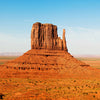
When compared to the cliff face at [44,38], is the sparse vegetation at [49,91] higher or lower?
lower

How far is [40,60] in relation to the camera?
69.6m

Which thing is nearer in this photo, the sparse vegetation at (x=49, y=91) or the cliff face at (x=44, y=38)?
the sparse vegetation at (x=49, y=91)

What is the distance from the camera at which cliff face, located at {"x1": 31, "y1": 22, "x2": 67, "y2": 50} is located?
252ft

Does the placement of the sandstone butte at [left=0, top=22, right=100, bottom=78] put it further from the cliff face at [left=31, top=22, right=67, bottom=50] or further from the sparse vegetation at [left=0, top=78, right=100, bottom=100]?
→ the sparse vegetation at [left=0, top=78, right=100, bottom=100]

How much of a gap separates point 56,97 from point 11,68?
3459 cm

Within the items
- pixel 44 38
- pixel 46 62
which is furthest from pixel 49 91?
pixel 44 38

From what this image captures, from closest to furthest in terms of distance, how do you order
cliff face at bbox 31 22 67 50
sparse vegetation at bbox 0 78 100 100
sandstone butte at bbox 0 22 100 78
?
sparse vegetation at bbox 0 78 100 100
sandstone butte at bbox 0 22 100 78
cliff face at bbox 31 22 67 50

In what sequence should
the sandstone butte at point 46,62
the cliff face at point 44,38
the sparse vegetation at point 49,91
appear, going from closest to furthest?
the sparse vegetation at point 49,91 < the sandstone butte at point 46,62 < the cliff face at point 44,38

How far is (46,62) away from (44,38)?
13.5 m

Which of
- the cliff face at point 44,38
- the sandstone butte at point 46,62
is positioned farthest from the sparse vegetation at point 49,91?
the cliff face at point 44,38

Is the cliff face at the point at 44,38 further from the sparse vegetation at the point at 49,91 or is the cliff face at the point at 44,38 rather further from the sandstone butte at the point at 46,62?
the sparse vegetation at the point at 49,91

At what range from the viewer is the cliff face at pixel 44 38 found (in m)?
76.8

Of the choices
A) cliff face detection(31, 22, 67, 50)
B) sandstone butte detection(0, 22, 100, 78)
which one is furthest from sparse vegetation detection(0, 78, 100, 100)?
cliff face detection(31, 22, 67, 50)

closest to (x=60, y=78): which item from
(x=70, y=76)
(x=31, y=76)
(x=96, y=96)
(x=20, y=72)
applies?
(x=70, y=76)
